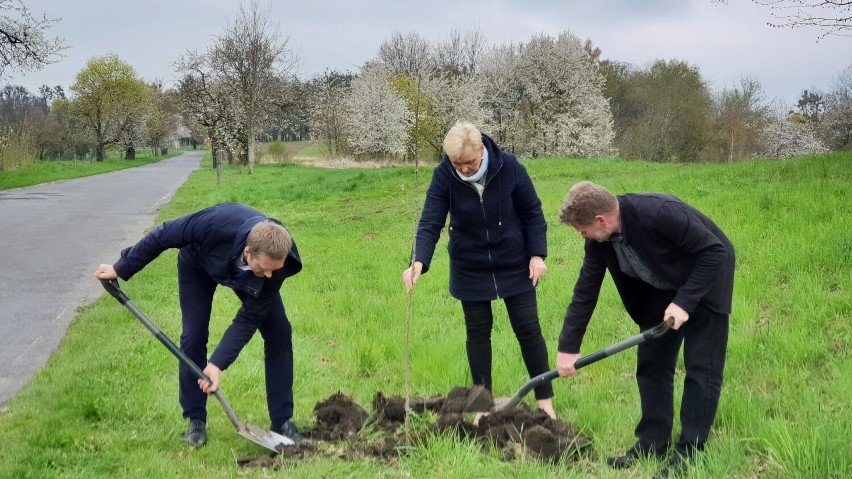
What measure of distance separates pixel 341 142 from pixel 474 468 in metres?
45.4

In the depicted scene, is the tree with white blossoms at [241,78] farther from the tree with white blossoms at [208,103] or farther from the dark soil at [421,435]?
the dark soil at [421,435]

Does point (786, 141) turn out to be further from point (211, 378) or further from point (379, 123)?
point (211, 378)

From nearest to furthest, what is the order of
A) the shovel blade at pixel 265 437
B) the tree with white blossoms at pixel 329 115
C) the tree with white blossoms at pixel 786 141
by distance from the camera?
the shovel blade at pixel 265 437, the tree with white blossoms at pixel 786 141, the tree with white blossoms at pixel 329 115

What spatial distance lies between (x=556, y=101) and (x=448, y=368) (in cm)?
4039

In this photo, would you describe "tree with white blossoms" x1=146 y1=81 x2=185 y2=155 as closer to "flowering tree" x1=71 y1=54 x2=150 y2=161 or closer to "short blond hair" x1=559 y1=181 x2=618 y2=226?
"flowering tree" x1=71 y1=54 x2=150 y2=161

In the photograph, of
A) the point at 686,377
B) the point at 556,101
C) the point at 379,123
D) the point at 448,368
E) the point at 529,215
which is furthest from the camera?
the point at 556,101

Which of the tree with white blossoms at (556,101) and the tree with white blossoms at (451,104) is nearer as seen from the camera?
the tree with white blossoms at (556,101)

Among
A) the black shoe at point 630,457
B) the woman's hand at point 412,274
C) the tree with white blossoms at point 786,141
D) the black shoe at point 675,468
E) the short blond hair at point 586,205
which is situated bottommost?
the black shoe at point 630,457

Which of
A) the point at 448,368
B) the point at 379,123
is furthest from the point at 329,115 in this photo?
the point at 448,368

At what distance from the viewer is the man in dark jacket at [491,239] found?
4.34m

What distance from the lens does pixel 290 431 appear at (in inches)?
173

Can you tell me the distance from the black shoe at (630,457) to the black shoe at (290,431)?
1.81 metres

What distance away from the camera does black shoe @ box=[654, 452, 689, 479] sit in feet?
11.2


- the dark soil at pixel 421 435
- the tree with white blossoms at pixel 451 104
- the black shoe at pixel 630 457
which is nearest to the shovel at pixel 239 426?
the dark soil at pixel 421 435
